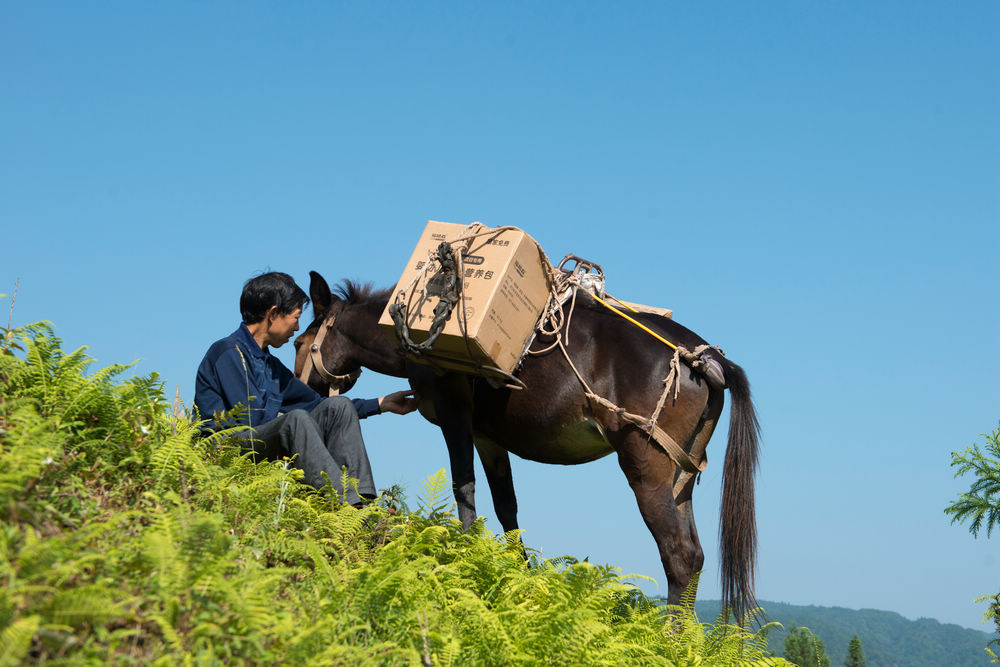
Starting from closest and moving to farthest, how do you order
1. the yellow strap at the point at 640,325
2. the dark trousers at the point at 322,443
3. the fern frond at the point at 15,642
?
1. the fern frond at the point at 15,642
2. the dark trousers at the point at 322,443
3. the yellow strap at the point at 640,325

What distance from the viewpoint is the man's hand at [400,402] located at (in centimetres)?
727

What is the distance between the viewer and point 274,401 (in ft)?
20.4

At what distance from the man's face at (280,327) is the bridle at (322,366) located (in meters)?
1.77

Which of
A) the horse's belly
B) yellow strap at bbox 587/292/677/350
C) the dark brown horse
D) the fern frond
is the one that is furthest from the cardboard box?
the fern frond

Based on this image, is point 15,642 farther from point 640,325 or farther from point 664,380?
point 640,325

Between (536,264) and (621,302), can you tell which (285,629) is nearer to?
(536,264)

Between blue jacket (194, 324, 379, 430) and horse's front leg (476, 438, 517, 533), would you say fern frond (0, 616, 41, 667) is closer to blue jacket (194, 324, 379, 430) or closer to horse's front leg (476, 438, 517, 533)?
blue jacket (194, 324, 379, 430)

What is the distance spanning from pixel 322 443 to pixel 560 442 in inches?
90.2

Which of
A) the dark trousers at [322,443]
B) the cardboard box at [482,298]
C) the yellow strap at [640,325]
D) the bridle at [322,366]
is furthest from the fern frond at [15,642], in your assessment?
the bridle at [322,366]

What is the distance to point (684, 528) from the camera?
255 inches

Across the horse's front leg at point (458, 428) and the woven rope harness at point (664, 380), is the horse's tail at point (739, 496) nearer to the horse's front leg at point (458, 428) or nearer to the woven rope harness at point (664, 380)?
the woven rope harness at point (664, 380)

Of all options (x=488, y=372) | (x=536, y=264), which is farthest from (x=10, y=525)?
(x=536, y=264)

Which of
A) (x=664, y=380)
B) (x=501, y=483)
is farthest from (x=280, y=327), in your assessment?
(x=664, y=380)

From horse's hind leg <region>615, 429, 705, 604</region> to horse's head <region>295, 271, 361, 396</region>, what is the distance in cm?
321
